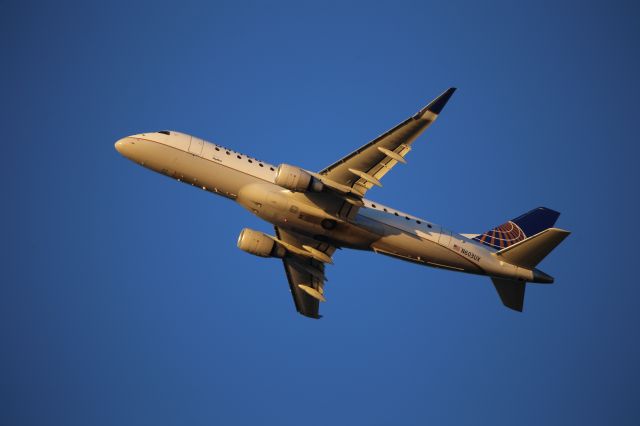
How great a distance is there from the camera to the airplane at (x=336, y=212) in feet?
147

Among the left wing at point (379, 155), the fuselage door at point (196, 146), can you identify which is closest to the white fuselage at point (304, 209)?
the fuselage door at point (196, 146)

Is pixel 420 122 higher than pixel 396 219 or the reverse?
higher

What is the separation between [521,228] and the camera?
53.6m

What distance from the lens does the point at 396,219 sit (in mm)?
48812

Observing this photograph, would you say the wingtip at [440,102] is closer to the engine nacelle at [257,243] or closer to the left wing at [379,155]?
the left wing at [379,155]

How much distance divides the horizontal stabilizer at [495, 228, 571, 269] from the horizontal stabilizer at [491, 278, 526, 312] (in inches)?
90.2

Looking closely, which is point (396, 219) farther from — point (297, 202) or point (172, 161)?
point (172, 161)

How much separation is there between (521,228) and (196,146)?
24.8m

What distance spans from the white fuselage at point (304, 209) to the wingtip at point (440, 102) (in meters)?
8.72

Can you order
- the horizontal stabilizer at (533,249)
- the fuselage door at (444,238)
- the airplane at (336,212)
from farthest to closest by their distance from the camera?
1. the fuselage door at (444,238)
2. the horizontal stabilizer at (533,249)
3. the airplane at (336,212)

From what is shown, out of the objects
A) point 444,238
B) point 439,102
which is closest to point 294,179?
point 439,102

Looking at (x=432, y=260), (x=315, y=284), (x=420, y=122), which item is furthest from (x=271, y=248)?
(x=420, y=122)

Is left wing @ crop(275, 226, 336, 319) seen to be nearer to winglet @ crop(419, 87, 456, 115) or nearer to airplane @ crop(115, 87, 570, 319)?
airplane @ crop(115, 87, 570, 319)

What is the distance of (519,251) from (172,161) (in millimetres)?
24535
